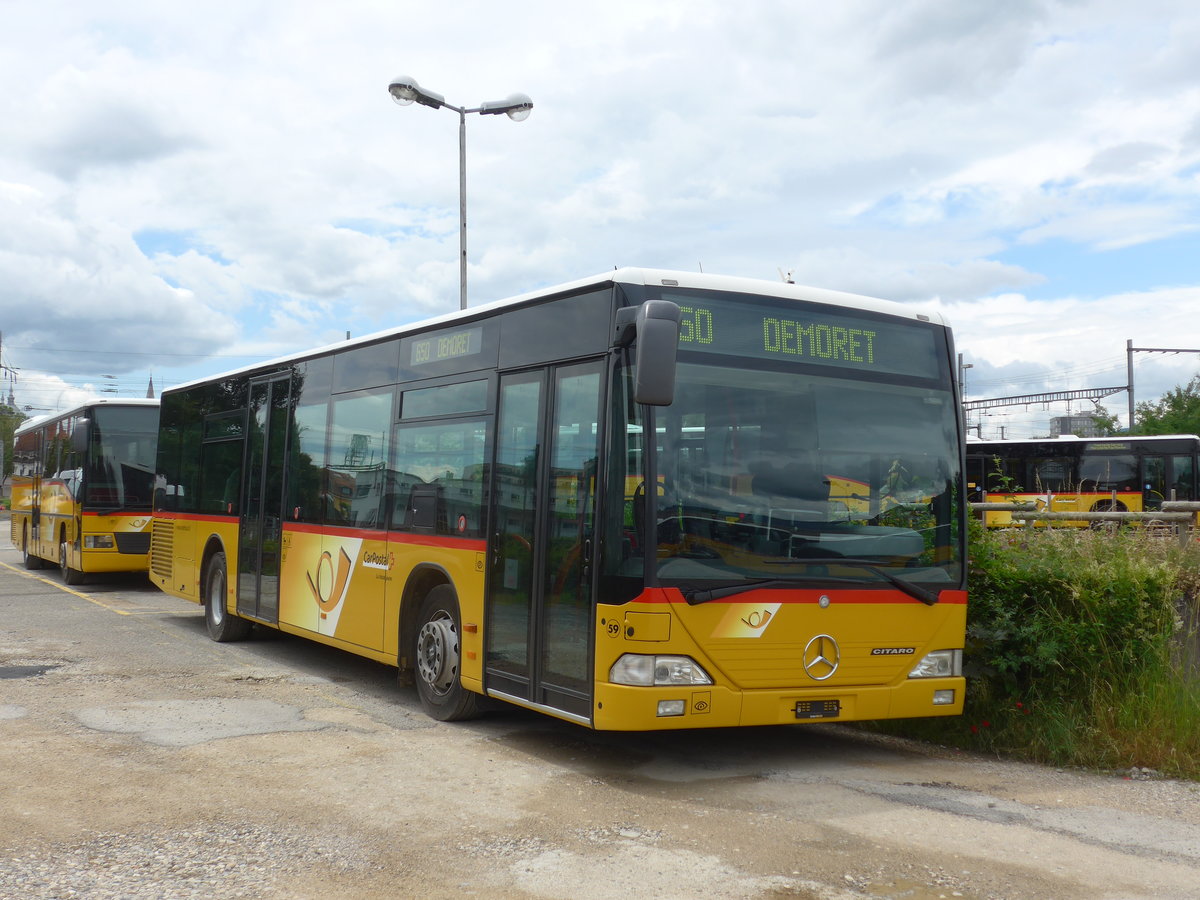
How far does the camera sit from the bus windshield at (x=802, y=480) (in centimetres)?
679

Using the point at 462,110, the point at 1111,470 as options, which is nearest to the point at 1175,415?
the point at 1111,470

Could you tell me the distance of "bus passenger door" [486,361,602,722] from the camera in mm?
7039

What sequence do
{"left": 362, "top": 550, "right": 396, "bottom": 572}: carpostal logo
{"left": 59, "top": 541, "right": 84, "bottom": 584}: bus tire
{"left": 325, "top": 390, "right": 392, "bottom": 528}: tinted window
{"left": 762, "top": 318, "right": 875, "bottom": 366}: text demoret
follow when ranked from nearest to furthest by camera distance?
{"left": 762, "top": 318, "right": 875, "bottom": 366}: text demoret, {"left": 362, "top": 550, "right": 396, "bottom": 572}: carpostal logo, {"left": 325, "top": 390, "right": 392, "bottom": 528}: tinted window, {"left": 59, "top": 541, "right": 84, "bottom": 584}: bus tire

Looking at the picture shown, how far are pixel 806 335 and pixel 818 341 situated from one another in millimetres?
95

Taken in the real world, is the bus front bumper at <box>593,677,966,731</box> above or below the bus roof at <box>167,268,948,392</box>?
below

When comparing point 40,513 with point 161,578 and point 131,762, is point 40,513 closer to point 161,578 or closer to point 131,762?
point 161,578

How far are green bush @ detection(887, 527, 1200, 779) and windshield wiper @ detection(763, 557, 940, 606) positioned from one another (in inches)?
47.7

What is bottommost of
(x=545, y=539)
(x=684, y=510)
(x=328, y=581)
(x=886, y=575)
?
(x=328, y=581)

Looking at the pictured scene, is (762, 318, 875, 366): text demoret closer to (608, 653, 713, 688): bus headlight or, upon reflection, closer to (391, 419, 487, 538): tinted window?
(608, 653, 713, 688): bus headlight

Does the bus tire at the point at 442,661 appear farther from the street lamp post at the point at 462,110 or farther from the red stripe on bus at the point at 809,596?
the street lamp post at the point at 462,110

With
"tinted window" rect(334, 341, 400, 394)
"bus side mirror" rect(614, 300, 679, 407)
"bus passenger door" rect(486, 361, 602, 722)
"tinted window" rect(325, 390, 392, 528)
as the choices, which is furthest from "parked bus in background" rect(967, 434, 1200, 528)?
"bus side mirror" rect(614, 300, 679, 407)

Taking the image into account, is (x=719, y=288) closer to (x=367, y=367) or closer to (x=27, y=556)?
(x=367, y=367)

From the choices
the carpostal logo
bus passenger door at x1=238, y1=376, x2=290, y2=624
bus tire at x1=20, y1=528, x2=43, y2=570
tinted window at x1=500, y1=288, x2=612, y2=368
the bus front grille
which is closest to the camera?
tinted window at x1=500, y1=288, x2=612, y2=368

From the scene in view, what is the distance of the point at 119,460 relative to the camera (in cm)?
1889
